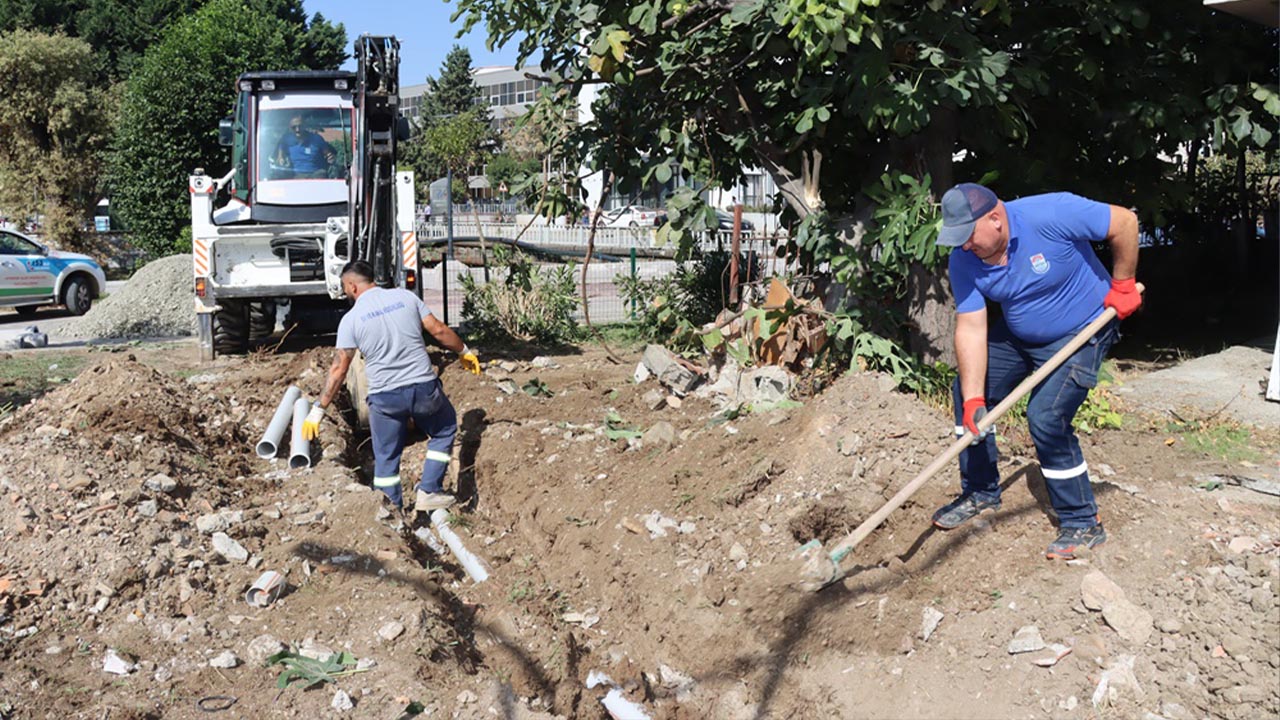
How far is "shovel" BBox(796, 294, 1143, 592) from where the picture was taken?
5.15m

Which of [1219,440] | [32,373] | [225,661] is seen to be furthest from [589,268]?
[225,661]

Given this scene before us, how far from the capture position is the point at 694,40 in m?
8.25

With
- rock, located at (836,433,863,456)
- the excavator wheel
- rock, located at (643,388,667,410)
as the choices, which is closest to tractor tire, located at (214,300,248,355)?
the excavator wheel

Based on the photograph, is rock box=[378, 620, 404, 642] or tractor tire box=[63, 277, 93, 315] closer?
rock box=[378, 620, 404, 642]

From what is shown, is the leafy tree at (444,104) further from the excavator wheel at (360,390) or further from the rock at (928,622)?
the rock at (928,622)

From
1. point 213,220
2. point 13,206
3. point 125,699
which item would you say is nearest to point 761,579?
point 125,699

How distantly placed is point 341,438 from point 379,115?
12.2 feet

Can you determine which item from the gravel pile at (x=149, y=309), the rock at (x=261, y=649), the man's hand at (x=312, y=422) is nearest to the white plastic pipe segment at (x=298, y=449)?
the man's hand at (x=312, y=422)

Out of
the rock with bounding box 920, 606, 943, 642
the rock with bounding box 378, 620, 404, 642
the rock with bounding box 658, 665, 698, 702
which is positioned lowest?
the rock with bounding box 658, 665, 698, 702

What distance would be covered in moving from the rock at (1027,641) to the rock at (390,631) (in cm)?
280

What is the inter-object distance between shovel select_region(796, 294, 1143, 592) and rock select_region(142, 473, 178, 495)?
387 centimetres

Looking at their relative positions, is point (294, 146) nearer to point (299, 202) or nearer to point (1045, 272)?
point (299, 202)

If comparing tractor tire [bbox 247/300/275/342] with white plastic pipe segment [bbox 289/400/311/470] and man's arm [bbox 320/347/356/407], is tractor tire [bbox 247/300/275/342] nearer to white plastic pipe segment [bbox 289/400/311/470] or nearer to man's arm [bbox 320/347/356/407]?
white plastic pipe segment [bbox 289/400/311/470]

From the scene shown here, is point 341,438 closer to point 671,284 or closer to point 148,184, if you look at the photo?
point 671,284
